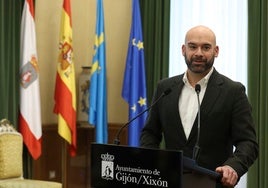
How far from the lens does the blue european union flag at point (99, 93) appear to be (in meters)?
5.49

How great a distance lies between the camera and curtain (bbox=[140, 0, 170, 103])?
5.78 meters

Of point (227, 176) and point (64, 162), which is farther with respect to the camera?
point (64, 162)

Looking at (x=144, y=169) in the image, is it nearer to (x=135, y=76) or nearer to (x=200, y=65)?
(x=200, y=65)

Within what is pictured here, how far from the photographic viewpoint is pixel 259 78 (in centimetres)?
515

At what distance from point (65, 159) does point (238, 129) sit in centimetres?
366

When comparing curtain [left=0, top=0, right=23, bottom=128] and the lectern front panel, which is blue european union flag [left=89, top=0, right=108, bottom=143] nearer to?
curtain [left=0, top=0, right=23, bottom=128]

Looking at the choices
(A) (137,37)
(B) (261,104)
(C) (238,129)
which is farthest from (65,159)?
(C) (238,129)

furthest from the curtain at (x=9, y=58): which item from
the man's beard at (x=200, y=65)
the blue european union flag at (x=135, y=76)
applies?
the man's beard at (x=200, y=65)

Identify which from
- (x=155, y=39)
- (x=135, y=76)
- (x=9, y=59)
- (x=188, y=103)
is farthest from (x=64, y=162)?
(x=188, y=103)

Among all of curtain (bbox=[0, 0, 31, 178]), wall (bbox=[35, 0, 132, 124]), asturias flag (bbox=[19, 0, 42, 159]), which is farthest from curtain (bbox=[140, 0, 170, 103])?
curtain (bbox=[0, 0, 31, 178])

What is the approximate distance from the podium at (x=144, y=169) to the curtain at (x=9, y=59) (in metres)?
2.90

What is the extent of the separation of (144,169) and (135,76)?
379 centimetres

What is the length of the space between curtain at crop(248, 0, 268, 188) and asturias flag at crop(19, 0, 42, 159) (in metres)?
2.41

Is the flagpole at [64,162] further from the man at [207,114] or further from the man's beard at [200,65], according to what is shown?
the man's beard at [200,65]
